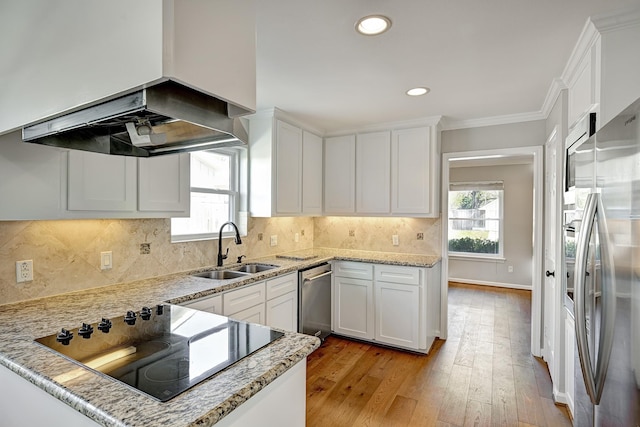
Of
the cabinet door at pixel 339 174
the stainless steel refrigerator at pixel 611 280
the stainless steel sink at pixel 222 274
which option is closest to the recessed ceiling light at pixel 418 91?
the cabinet door at pixel 339 174

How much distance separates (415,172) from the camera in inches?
143

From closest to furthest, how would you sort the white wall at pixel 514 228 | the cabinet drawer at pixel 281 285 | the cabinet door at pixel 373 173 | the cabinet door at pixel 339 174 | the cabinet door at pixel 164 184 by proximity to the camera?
the cabinet door at pixel 164 184 < the cabinet drawer at pixel 281 285 < the cabinet door at pixel 373 173 < the cabinet door at pixel 339 174 < the white wall at pixel 514 228

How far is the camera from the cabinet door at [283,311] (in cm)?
284

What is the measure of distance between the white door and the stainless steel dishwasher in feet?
6.68

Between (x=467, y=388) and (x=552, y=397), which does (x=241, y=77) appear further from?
(x=552, y=397)

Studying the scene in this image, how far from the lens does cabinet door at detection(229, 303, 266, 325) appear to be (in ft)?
8.27

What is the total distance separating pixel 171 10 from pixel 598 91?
2.09 m

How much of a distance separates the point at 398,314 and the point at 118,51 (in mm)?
3197

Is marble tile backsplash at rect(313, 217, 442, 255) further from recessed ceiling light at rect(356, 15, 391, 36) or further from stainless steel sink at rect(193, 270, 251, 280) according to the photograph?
recessed ceiling light at rect(356, 15, 391, 36)

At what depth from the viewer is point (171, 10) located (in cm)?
84

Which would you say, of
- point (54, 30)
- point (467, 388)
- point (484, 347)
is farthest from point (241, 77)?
point (484, 347)

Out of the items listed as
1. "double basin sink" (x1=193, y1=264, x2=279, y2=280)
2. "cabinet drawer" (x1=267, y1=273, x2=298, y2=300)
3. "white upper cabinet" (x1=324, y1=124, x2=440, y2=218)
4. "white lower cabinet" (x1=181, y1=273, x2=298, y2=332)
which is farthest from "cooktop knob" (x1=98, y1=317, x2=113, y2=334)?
"white upper cabinet" (x1=324, y1=124, x2=440, y2=218)

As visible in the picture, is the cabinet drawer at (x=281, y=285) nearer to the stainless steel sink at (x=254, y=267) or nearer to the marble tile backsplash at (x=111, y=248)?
the stainless steel sink at (x=254, y=267)

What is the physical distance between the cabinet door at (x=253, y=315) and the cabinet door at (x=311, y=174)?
1.40 meters
